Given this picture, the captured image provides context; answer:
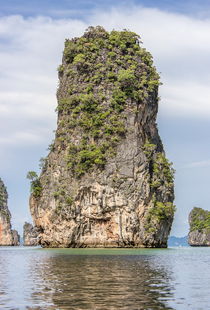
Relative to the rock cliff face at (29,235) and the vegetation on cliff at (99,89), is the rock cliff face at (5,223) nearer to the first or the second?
the rock cliff face at (29,235)

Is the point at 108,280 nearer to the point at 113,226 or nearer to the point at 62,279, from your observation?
the point at 62,279

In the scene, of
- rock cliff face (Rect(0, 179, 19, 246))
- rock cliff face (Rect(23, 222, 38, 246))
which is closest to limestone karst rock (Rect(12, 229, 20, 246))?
rock cliff face (Rect(0, 179, 19, 246))

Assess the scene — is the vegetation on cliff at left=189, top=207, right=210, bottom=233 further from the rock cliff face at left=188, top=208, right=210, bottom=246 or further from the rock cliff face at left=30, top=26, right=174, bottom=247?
the rock cliff face at left=30, top=26, right=174, bottom=247

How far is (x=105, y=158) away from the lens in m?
58.7

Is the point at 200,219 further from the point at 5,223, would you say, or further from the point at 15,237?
the point at 5,223

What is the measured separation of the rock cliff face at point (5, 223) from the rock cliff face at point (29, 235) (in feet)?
41.2

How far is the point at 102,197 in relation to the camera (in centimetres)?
5712

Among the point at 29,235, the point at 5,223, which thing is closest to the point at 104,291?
the point at 5,223

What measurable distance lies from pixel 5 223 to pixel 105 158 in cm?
6308

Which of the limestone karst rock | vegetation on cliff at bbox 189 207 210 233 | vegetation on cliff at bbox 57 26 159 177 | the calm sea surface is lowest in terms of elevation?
the calm sea surface

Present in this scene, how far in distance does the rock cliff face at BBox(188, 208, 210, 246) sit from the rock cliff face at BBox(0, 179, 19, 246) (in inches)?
1662

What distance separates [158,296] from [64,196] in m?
45.1

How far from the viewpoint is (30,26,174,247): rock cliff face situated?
57094 millimetres

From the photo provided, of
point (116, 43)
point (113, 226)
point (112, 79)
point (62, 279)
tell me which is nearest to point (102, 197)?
point (113, 226)
